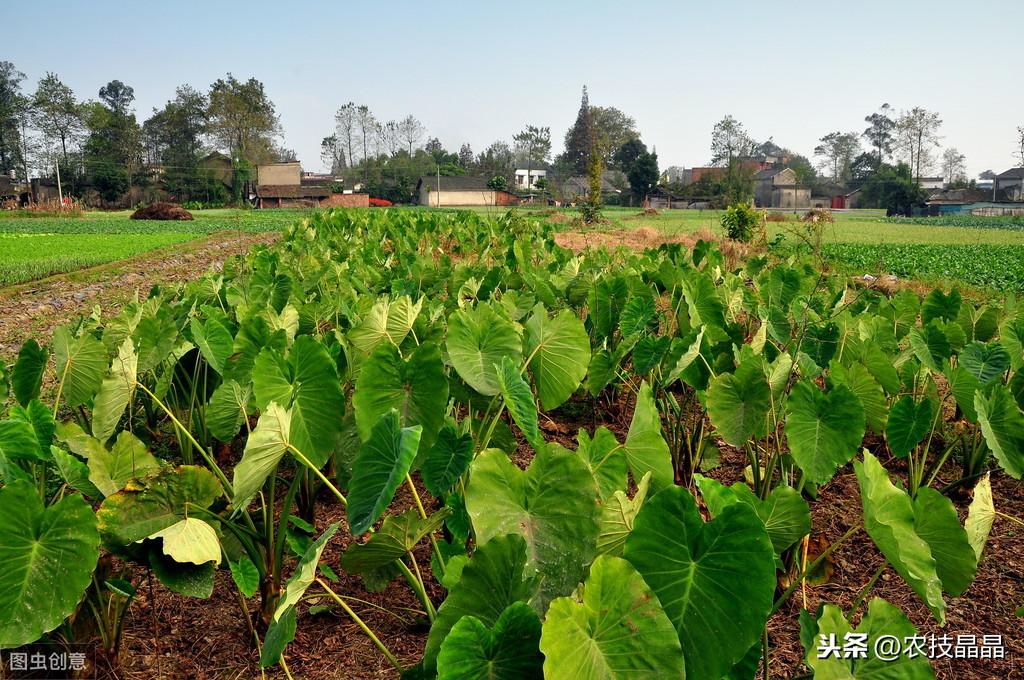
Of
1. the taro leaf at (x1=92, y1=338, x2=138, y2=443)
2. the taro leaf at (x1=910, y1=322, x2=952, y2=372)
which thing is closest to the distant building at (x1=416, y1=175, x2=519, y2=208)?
the taro leaf at (x1=910, y1=322, x2=952, y2=372)

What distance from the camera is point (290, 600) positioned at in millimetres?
1059

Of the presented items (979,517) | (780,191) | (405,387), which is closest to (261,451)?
(405,387)

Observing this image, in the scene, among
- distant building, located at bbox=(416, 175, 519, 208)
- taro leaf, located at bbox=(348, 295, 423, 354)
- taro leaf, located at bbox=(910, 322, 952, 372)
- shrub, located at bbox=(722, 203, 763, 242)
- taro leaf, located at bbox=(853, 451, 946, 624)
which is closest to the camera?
taro leaf, located at bbox=(853, 451, 946, 624)

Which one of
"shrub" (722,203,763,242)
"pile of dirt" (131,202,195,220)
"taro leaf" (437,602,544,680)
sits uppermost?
"pile of dirt" (131,202,195,220)

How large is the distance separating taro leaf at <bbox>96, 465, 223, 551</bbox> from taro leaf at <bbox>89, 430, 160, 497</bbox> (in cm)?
13

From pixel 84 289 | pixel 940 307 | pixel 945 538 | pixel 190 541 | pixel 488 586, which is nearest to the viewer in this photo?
pixel 488 586

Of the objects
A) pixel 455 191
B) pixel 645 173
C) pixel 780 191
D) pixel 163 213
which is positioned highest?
pixel 645 173

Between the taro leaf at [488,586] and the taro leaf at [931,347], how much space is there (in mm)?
2146

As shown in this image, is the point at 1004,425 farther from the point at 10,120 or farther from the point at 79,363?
the point at 10,120

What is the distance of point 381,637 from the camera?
6.36ft

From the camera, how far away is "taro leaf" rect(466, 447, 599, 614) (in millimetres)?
1202

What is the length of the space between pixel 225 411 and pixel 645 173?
50.4 meters

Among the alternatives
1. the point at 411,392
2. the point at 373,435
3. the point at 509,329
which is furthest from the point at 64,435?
the point at 509,329

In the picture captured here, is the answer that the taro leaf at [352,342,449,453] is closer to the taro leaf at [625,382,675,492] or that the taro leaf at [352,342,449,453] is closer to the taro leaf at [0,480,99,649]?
the taro leaf at [625,382,675,492]
